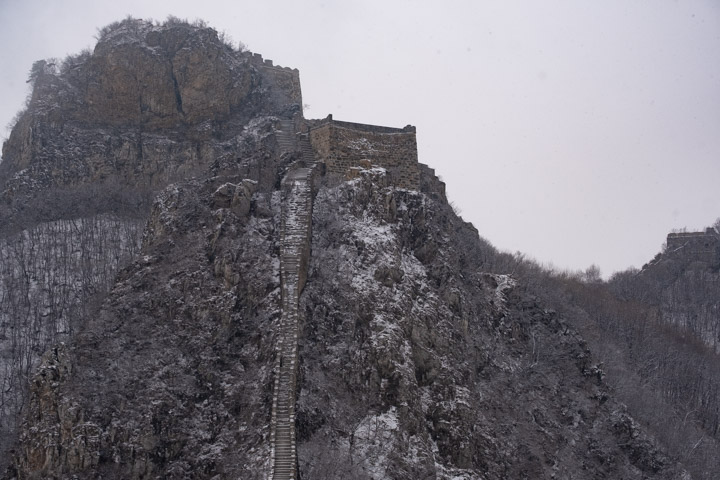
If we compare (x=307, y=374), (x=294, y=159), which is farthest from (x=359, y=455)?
(x=294, y=159)

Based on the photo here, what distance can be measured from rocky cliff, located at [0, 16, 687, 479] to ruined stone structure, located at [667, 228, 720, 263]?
1379 inches

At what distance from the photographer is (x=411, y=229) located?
41.3 meters

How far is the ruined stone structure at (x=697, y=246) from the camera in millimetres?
75625

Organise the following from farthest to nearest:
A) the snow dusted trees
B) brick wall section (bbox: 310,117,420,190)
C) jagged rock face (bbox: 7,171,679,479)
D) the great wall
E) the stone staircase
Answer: brick wall section (bbox: 310,117,420,190) < the snow dusted trees < the great wall < jagged rock face (bbox: 7,171,679,479) < the stone staircase

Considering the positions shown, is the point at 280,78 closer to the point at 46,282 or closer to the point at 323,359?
the point at 46,282

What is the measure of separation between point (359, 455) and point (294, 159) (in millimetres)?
17545

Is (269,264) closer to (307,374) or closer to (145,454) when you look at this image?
(307,374)

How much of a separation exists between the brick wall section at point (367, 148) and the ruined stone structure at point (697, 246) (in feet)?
133

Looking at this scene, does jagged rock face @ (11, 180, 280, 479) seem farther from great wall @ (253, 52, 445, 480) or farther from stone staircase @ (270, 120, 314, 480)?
great wall @ (253, 52, 445, 480)

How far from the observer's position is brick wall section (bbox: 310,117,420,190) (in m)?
43.6

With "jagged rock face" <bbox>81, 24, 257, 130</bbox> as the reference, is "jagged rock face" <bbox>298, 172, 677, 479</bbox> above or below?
below

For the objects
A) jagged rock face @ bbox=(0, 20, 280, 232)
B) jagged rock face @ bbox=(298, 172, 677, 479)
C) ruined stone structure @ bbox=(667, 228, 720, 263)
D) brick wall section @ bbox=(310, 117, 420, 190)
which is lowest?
jagged rock face @ bbox=(298, 172, 677, 479)

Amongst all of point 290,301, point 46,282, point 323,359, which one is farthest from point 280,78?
point 323,359

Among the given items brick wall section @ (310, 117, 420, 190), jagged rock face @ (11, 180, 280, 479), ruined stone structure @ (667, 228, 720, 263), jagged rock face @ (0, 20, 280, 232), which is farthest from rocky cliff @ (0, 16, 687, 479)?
ruined stone structure @ (667, 228, 720, 263)
